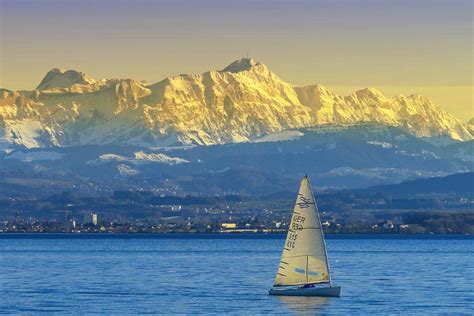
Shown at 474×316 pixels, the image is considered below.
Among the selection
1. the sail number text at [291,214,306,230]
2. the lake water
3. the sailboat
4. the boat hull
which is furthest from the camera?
the boat hull

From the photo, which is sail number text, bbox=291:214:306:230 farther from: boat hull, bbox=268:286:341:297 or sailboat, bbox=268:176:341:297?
boat hull, bbox=268:286:341:297

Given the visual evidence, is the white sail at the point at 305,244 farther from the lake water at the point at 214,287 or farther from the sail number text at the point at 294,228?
the lake water at the point at 214,287

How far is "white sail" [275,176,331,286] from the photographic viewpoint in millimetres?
101000

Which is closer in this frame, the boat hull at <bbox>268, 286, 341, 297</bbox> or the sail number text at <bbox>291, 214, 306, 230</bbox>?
the sail number text at <bbox>291, 214, 306, 230</bbox>

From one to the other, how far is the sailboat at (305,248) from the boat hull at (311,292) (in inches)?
21.1

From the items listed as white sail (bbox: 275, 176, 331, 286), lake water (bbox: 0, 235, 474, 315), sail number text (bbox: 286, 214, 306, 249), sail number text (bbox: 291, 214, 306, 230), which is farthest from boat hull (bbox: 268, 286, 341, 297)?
sail number text (bbox: 291, 214, 306, 230)

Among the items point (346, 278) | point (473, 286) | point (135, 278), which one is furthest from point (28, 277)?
point (473, 286)

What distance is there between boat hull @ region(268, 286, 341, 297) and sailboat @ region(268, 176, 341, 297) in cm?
54

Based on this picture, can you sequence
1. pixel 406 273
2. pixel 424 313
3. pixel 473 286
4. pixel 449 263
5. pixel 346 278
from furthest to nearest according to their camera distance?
pixel 449 263, pixel 406 273, pixel 346 278, pixel 473 286, pixel 424 313

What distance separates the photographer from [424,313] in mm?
97625

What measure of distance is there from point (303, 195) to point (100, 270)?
5382cm

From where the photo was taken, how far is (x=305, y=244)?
333ft

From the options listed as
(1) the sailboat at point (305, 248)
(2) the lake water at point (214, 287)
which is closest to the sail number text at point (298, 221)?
(1) the sailboat at point (305, 248)

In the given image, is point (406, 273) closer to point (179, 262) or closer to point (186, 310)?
point (179, 262)
